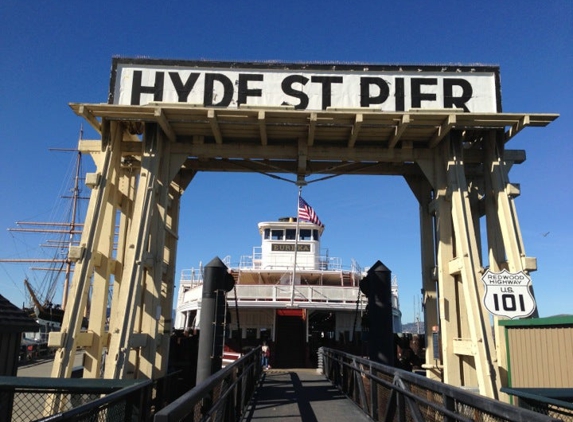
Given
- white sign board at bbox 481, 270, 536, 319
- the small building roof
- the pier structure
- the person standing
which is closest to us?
white sign board at bbox 481, 270, 536, 319

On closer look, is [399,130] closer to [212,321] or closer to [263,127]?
[263,127]

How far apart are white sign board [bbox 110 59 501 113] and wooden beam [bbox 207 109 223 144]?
66 centimetres

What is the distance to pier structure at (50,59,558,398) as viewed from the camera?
10938mm

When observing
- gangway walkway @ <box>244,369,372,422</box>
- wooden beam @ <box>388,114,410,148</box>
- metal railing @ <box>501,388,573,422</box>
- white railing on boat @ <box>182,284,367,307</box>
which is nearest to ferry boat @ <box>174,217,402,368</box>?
white railing on boat @ <box>182,284,367,307</box>

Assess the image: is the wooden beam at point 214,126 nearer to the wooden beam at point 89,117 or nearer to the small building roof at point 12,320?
the wooden beam at point 89,117

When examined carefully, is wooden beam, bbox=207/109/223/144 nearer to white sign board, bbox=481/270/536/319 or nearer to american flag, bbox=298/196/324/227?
white sign board, bbox=481/270/536/319

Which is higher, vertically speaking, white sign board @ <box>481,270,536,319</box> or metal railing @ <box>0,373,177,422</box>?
white sign board @ <box>481,270,536,319</box>

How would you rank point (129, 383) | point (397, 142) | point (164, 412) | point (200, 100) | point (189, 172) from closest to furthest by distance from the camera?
point (164, 412) → point (129, 383) → point (200, 100) → point (397, 142) → point (189, 172)

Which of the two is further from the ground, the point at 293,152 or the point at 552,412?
the point at 293,152

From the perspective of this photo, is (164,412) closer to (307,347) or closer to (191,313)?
(307,347)

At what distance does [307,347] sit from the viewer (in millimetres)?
24812

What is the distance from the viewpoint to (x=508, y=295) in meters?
8.48

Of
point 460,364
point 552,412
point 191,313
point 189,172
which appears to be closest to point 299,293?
point 191,313

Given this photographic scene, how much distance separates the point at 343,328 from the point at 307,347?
2239mm
